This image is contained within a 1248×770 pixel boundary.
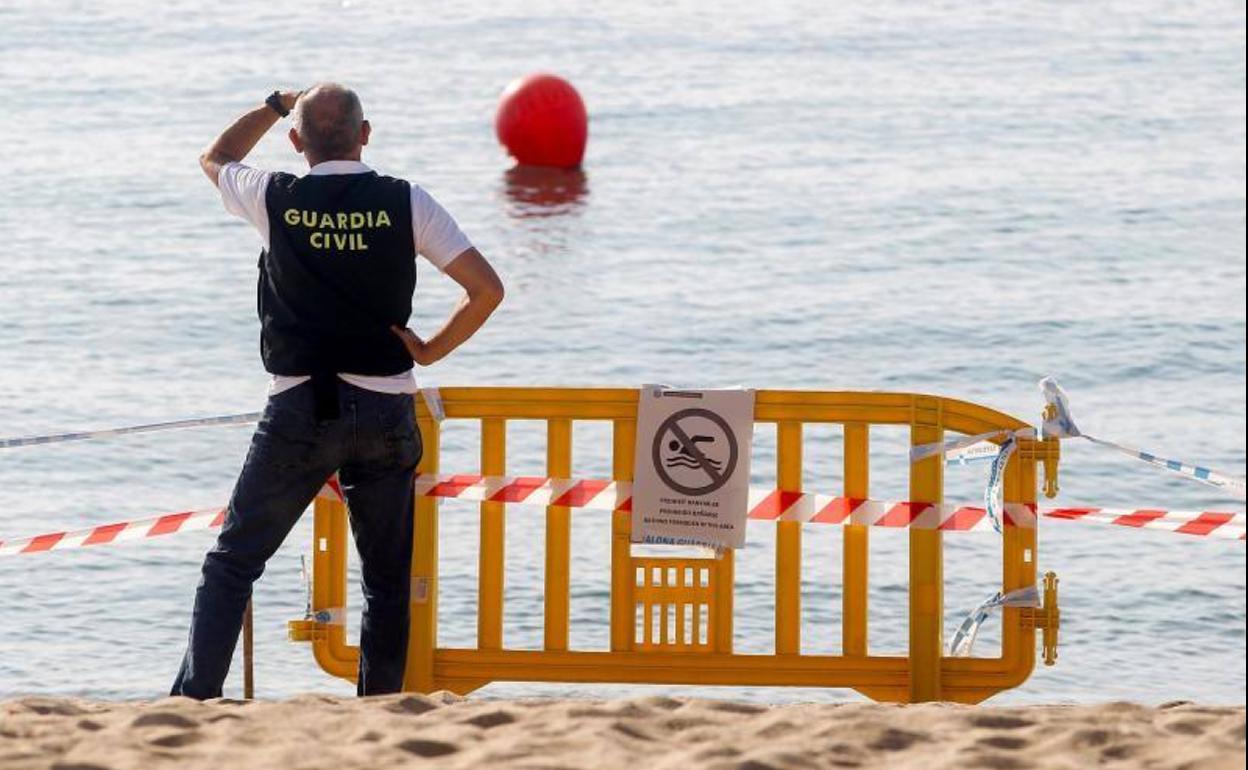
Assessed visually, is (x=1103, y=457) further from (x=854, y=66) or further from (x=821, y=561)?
(x=854, y=66)

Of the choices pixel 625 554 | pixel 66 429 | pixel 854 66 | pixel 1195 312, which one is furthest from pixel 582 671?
pixel 854 66

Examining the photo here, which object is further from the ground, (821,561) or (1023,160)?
(1023,160)

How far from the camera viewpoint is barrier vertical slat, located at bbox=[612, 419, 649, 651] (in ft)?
26.4

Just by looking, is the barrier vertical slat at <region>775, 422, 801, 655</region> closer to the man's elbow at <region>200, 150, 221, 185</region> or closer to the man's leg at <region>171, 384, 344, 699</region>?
the man's leg at <region>171, 384, 344, 699</region>

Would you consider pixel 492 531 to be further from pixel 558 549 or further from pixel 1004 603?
pixel 1004 603

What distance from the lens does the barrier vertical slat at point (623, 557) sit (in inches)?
317

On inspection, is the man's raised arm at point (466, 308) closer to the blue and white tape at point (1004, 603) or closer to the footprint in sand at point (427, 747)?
the footprint in sand at point (427, 747)

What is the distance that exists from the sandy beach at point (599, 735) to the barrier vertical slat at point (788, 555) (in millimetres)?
892

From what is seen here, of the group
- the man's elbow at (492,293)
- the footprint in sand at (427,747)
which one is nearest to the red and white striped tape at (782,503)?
the man's elbow at (492,293)

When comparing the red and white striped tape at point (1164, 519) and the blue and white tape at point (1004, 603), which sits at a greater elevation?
the red and white striped tape at point (1164, 519)

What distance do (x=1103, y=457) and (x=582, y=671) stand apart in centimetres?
744

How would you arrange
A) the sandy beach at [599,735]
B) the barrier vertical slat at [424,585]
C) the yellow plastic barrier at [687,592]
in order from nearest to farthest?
1. the sandy beach at [599,735]
2. the yellow plastic barrier at [687,592]
3. the barrier vertical slat at [424,585]

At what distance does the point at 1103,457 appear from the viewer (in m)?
14.9

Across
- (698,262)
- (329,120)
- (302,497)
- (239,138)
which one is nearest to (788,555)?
(302,497)
